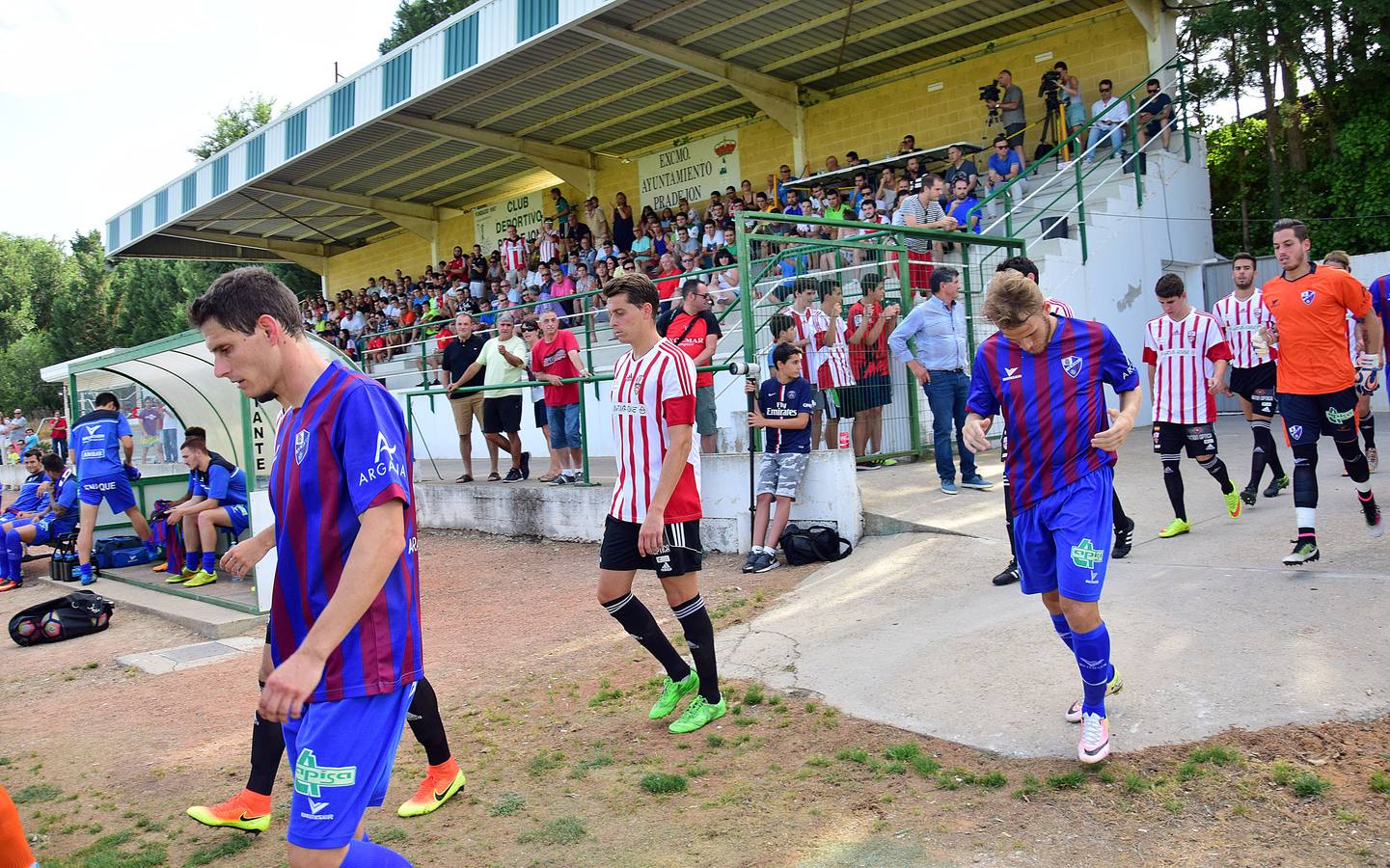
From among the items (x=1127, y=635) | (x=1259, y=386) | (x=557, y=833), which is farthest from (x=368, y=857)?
(x=1259, y=386)

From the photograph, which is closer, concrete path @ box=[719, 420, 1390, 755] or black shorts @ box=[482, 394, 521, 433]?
concrete path @ box=[719, 420, 1390, 755]

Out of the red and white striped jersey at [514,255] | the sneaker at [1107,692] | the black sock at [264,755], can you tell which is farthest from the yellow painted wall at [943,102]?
the black sock at [264,755]

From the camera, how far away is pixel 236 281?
97.8 inches

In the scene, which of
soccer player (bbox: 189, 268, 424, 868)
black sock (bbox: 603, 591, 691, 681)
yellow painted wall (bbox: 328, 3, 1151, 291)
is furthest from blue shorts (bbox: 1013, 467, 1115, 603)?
yellow painted wall (bbox: 328, 3, 1151, 291)

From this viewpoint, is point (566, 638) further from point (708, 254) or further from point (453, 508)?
point (708, 254)

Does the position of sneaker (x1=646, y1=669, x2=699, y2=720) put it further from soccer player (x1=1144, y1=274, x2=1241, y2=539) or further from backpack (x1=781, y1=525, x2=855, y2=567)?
soccer player (x1=1144, y1=274, x2=1241, y2=539)

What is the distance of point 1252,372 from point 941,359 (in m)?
2.43

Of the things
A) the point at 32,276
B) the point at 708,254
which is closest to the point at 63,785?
the point at 708,254

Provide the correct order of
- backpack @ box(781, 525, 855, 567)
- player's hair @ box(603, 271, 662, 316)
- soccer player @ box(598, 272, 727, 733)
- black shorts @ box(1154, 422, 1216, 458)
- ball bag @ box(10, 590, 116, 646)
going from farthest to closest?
ball bag @ box(10, 590, 116, 646)
backpack @ box(781, 525, 855, 567)
black shorts @ box(1154, 422, 1216, 458)
player's hair @ box(603, 271, 662, 316)
soccer player @ box(598, 272, 727, 733)

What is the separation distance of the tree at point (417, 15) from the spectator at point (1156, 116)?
25.2 meters

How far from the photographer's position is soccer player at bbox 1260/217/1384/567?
607cm

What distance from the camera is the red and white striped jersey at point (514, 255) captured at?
23086mm

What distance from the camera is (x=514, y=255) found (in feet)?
76.2

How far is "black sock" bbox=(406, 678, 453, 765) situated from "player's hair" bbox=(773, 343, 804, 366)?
4.64 metres
